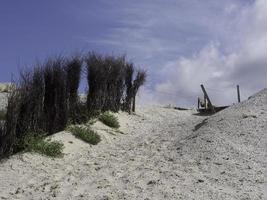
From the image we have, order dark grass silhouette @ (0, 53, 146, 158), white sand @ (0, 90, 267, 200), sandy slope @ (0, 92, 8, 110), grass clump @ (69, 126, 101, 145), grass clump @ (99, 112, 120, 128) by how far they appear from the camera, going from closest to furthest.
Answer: white sand @ (0, 90, 267, 200), dark grass silhouette @ (0, 53, 146, 158), grass clump @ (69, 126, 101, 145), grass clump @ (99, 112, 120, 128), sandy slope @ (0, 92, 8, 110)

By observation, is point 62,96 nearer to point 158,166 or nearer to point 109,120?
point 109,120

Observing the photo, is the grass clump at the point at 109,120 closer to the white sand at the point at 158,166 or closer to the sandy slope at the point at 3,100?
the white sand at the point at 158,166

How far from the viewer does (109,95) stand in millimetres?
20016

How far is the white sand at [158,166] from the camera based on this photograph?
10.5m

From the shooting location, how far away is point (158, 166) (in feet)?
39.8

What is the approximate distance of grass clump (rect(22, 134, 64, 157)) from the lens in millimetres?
13062

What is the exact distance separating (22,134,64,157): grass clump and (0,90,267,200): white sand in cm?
22

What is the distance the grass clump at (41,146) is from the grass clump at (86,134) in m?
1.66

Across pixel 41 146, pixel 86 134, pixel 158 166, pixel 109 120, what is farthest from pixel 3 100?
pixel 158 166

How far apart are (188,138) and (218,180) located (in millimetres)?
3766

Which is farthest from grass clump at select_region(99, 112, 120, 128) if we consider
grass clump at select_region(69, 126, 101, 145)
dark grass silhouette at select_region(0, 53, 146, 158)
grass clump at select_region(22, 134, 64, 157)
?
grass clump at select_region(22, 134, 64, 157)

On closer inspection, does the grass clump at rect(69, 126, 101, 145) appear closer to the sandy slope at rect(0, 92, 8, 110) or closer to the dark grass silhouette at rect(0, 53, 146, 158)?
the dark grass silhouette at rect(0, 53, 146, 158)

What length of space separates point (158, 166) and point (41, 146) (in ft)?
9.60

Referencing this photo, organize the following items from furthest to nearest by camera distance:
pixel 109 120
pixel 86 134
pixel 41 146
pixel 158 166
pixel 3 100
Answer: pixel 3 100
pixel 109 120
pixel 86 134
pixel 41 146
pixel 158 166
